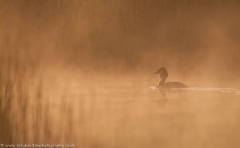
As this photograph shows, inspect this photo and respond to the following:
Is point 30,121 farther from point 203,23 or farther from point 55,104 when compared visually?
point 203,23

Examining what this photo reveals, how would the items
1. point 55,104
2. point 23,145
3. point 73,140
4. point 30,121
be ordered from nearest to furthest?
1. point 23,145
2. point 73,140
3. point 30,121
4. point 55,104

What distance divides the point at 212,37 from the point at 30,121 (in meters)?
18.1

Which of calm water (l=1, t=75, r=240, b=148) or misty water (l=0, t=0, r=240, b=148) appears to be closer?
calm water (l=1, t=75, r=240, b=148)

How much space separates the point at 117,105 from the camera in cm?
796

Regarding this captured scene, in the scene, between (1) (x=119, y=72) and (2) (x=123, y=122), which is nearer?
(2) (x=123, y=122)

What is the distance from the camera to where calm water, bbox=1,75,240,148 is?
5027 millimetres

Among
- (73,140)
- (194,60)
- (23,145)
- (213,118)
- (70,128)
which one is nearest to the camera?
(23,145)

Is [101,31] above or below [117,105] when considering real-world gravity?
above

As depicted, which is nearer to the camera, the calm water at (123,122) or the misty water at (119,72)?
the calm water at (123,122)

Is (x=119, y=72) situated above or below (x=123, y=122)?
above

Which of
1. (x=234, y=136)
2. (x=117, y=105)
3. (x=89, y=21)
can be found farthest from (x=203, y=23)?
(x=234, y=136)

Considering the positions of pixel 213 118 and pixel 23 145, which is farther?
pixel 213 118

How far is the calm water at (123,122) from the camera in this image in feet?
16.5

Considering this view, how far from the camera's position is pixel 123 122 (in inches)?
244
